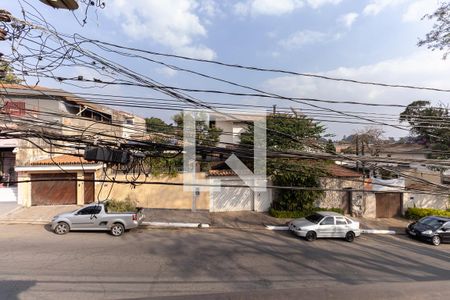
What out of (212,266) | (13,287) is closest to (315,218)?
(212,266)

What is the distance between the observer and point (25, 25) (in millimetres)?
4547

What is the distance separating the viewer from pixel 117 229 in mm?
12453

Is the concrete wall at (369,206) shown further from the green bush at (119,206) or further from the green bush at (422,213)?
the green bush at (119,206)

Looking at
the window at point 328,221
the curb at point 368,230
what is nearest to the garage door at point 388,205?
the curb at point 368,230

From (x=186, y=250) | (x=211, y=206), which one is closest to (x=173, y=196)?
(x=211, y=206)

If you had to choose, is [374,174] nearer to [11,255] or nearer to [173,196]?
[173,196]

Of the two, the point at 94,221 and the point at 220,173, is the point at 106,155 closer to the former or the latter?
the point at 94,221

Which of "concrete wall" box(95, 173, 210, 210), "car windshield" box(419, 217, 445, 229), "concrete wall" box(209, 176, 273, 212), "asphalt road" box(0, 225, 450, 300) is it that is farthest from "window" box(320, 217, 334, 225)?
"concrete wall" box(95, 173, 210, 210)

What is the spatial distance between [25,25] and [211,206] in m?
13.6

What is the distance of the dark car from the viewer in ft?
44.3

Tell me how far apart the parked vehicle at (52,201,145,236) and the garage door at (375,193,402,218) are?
548 inches

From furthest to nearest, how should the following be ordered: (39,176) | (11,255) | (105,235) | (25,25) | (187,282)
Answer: (39,176), (105,235), (11,255), (187,282), (25,25)

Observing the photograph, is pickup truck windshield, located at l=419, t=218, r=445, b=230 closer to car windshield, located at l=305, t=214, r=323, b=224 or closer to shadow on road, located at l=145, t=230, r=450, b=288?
shadow on road, located at l=145, t=230, r=450, b=288

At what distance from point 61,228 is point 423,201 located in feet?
65.3
